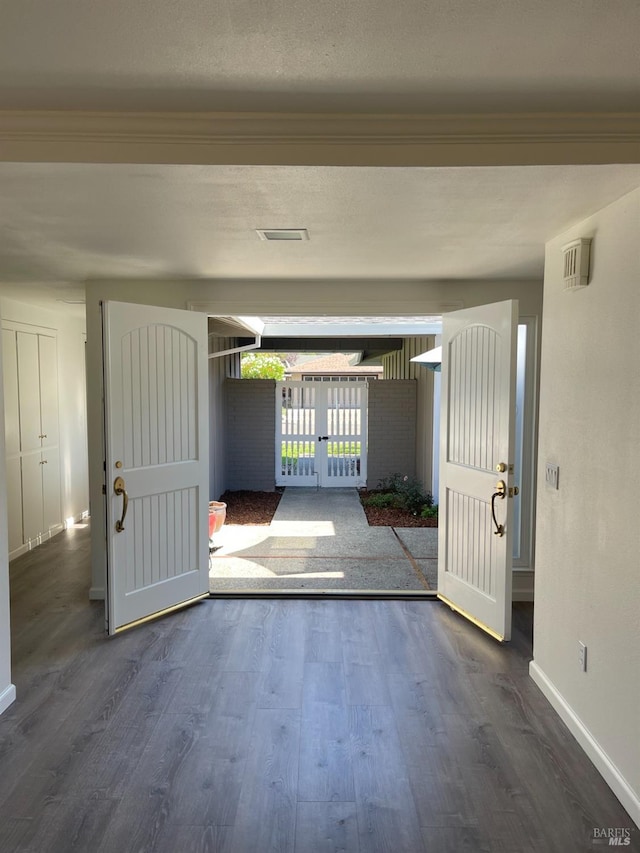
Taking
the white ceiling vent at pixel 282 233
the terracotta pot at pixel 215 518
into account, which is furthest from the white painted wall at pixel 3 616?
the terracotta pot at pixel 215 518

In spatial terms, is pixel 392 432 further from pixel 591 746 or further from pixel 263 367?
pixel 263 367

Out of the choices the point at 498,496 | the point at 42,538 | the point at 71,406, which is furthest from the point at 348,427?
the point at 498,496

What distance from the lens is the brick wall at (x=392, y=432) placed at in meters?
9.31

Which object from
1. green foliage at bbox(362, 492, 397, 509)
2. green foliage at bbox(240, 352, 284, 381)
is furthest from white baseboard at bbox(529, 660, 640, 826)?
green foliage at bbox(240, 352, 284, 381)

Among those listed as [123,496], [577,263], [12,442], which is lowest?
[123,496]

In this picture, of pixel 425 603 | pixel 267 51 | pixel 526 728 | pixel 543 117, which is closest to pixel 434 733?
pixel 526 728

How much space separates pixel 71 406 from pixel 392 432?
16.1ft

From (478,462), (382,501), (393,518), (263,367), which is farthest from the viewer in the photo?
(263,367)

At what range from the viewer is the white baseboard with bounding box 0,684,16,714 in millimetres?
→ 2750

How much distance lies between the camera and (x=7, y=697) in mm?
2785

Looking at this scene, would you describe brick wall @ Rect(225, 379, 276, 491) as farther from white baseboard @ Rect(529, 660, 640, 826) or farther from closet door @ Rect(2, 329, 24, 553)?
A: white baseboard @ Rect(529, 660, 640, 826)

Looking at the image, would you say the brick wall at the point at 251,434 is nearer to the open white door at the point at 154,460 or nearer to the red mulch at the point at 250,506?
the red mulch at the point at 250,506

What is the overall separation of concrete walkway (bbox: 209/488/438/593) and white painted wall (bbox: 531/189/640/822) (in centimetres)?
185

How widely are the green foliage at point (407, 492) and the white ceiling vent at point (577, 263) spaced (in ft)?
17.6
